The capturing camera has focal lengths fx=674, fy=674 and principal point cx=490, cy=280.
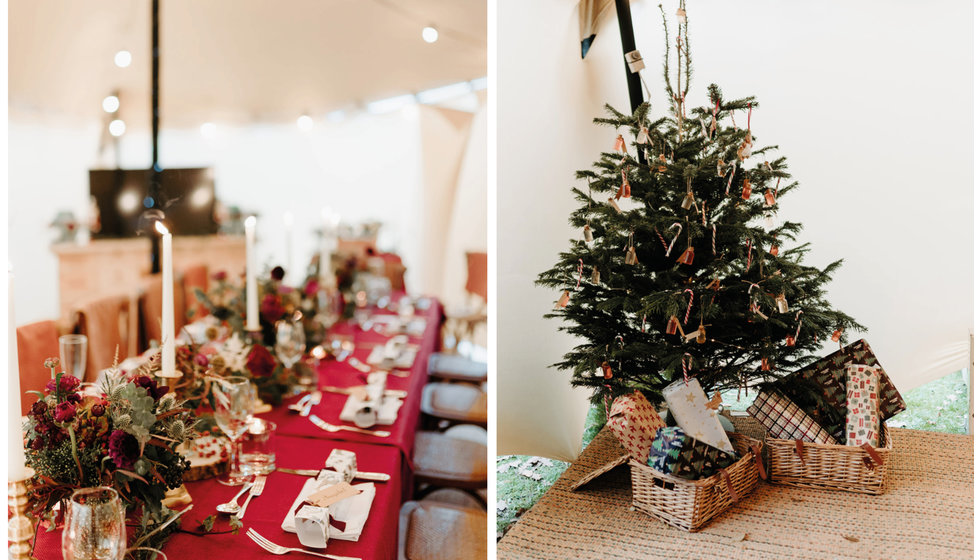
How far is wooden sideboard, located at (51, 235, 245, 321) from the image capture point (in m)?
3.96

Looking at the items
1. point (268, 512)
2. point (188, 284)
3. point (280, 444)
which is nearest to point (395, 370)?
point (280, 444)

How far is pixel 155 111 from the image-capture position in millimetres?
3975

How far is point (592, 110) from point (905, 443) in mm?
1866

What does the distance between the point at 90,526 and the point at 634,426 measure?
1413 mm

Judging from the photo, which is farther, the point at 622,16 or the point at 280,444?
the point at 622,16

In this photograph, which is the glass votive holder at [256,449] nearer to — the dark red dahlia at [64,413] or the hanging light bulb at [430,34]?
the dark red dahlia at [64,413]

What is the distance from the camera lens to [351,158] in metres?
4.78

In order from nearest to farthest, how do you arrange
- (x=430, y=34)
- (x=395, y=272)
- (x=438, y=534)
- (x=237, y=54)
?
(x=438, y=534), (x=430, y=34), (x=237, y=54), (x=395, y=272)

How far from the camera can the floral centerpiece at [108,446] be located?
99cm

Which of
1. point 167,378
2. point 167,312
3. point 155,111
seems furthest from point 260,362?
point 155,111

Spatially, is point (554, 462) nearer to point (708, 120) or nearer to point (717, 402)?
point (717, 402)

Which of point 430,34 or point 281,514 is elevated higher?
point 430,34

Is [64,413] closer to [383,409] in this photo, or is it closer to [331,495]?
[331,495]

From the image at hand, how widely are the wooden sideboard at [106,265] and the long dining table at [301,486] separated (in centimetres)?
234
